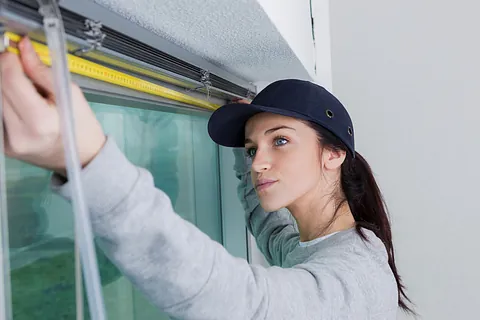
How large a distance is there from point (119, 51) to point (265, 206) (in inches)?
16.9

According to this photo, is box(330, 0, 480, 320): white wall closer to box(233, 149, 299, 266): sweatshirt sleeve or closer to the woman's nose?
box(233, 149, 299, 266): sweatshirt sleeve

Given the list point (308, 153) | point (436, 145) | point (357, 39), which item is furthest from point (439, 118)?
point (308, 153)

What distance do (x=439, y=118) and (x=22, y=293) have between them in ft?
4.66

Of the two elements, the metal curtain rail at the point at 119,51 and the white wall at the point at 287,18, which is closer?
the metal curtain rail at the point at 119,51

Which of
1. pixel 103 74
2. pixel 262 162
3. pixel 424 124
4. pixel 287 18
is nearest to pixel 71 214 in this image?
pixel 103 74

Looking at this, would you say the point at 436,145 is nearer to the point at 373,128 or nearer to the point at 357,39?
the point at 373,128

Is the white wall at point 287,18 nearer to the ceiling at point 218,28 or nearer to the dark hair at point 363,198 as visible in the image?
the ceiling at point 218,28

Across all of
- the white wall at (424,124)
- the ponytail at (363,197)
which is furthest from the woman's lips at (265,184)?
the white wall at (424,124)

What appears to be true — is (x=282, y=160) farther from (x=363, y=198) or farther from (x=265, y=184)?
(x=363, y=198)

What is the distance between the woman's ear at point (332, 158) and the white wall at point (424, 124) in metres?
0.72

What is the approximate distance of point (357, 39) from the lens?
1.71 metres

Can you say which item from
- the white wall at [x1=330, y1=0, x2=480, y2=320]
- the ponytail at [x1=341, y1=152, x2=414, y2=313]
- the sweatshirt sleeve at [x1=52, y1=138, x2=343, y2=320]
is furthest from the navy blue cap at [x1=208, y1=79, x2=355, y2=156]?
the white wall at [x1=330, y1=0, x2=480, y2=320]

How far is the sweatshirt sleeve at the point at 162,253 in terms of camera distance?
1.47ft

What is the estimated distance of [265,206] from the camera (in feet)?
3.05
